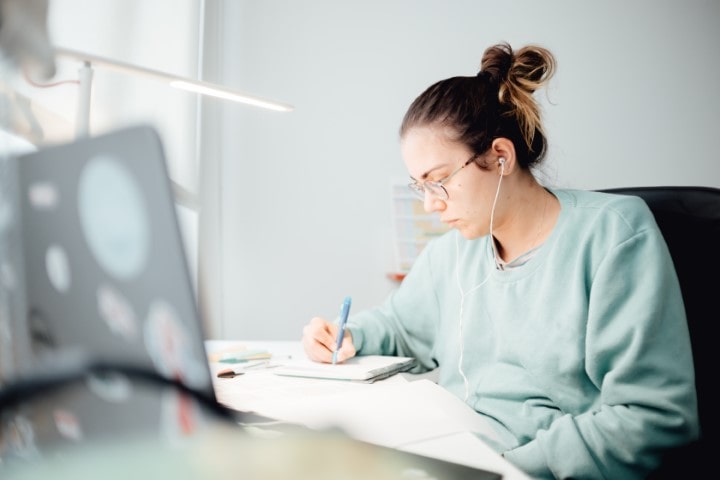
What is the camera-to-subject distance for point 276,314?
216 cm

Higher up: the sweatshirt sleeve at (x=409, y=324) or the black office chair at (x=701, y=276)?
the black office chair at (x=701, y=276)

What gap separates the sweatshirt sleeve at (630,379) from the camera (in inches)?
26.0

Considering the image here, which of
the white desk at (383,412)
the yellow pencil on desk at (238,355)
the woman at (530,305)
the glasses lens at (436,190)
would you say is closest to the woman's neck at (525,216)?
the woman at (530,305)

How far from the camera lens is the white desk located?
1.62 feet

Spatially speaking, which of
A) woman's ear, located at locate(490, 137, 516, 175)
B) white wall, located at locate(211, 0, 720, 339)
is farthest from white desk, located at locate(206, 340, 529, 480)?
white wall, located at locate(211, 0, 720, 339)

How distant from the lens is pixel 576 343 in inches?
32.0

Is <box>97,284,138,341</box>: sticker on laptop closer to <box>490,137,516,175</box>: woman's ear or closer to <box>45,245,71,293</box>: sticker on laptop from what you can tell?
<box>45,245,71,293</box>: sticker on laptop

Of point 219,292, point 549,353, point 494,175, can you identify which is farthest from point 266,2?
point 549,353

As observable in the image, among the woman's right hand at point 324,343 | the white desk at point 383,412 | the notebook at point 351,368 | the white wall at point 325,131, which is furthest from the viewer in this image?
the white wall at point 325,131

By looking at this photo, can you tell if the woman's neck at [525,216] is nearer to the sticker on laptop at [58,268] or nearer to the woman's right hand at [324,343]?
the woman's right hand at [324,343]

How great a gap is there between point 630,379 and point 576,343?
12 centimetres

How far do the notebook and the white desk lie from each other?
22 millimetres

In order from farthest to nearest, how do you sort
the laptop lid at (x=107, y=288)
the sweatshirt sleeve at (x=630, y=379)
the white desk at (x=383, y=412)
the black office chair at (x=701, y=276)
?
the black office chair at (x=701, y=276) → the sweatshirt sleeve at (x=630, y=379) → the white desk at (x=383, y=412) → the laptop lid at (x=107, y=288)

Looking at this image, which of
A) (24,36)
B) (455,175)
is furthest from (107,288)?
(455,175)
